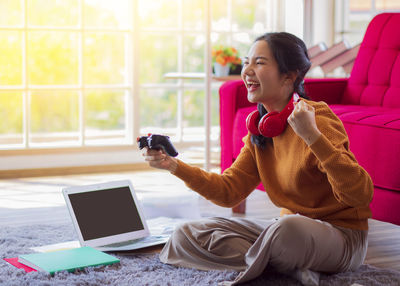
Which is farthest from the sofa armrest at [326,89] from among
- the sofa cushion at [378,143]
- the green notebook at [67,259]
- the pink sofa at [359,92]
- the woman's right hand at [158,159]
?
the green notebook at [67,259]

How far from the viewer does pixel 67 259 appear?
2.23m

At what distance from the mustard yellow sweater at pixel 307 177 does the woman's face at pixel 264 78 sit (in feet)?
0.35

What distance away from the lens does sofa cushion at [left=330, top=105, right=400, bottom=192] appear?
2375 mm

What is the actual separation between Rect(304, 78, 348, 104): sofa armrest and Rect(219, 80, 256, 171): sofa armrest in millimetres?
343

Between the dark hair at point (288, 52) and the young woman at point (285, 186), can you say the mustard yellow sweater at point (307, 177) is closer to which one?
the young woman at point (285, 186)

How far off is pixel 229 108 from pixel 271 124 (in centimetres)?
115

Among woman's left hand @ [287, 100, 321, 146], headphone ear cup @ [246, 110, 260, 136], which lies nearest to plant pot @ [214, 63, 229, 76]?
headphone ear cup @ [246, 110, 260, 136]

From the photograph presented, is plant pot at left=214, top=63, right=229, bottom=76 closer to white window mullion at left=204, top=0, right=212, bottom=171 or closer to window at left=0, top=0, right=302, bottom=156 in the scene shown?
white window mullion at left=204, top=0, right=212, bottom=171

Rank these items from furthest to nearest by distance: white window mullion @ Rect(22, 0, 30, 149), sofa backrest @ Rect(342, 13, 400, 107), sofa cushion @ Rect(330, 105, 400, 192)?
white window mullion @ Rect(22, 0, 30, 149), sofa backrest @ Rect(342, 13, 400, 107), sofa cushion @ Rect(330, 105, 400, 192)

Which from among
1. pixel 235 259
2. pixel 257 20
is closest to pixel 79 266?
pixel 235 259

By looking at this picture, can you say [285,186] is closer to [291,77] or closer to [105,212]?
[291,77]

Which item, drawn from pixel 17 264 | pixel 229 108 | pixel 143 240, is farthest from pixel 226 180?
pixel 229 108

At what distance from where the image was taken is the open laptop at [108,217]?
2436 millimetres

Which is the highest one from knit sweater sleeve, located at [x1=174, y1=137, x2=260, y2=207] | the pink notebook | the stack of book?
knit sweater sleeve, located at [x1=174, y1=137, x2=260, y2=207]
